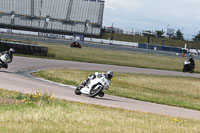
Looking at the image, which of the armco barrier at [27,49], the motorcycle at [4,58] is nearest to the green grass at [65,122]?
the motorcycle at [4,58]

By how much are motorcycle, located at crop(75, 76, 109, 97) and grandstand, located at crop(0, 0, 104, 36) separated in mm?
67234

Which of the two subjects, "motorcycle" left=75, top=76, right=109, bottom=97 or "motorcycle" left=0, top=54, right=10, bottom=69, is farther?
"motorcycle" left=0, top=54, right=10, bottom=69

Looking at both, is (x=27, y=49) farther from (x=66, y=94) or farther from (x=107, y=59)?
(x=66, y=94)

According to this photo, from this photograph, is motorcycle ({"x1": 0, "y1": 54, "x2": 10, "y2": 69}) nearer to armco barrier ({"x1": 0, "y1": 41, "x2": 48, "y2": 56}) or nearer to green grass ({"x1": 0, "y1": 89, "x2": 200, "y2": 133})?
armco barrier ({"x1": 0, "y1": 41, "x2": 48, "y2": 56})

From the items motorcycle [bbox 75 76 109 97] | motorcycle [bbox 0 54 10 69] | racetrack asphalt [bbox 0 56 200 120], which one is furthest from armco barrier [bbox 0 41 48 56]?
motorcycle [bbox 75 76 109 97]

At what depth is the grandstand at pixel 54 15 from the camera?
82.8 metres

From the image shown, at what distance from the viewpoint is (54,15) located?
88062mm

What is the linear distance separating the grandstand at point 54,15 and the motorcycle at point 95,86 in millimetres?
67234

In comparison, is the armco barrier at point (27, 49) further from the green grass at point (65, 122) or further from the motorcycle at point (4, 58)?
the green grass at point (65, 122)

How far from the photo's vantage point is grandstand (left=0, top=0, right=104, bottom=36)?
272 ft

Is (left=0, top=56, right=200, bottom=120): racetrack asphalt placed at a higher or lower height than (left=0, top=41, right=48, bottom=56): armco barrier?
lower

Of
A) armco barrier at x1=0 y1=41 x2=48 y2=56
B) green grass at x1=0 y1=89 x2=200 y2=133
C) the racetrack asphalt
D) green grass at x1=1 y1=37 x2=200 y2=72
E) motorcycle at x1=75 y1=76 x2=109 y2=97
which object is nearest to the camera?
green grass at x1=0 y1=89 x2=200 y2=133

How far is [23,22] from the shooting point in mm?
82562

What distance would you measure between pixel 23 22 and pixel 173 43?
30760 mm
